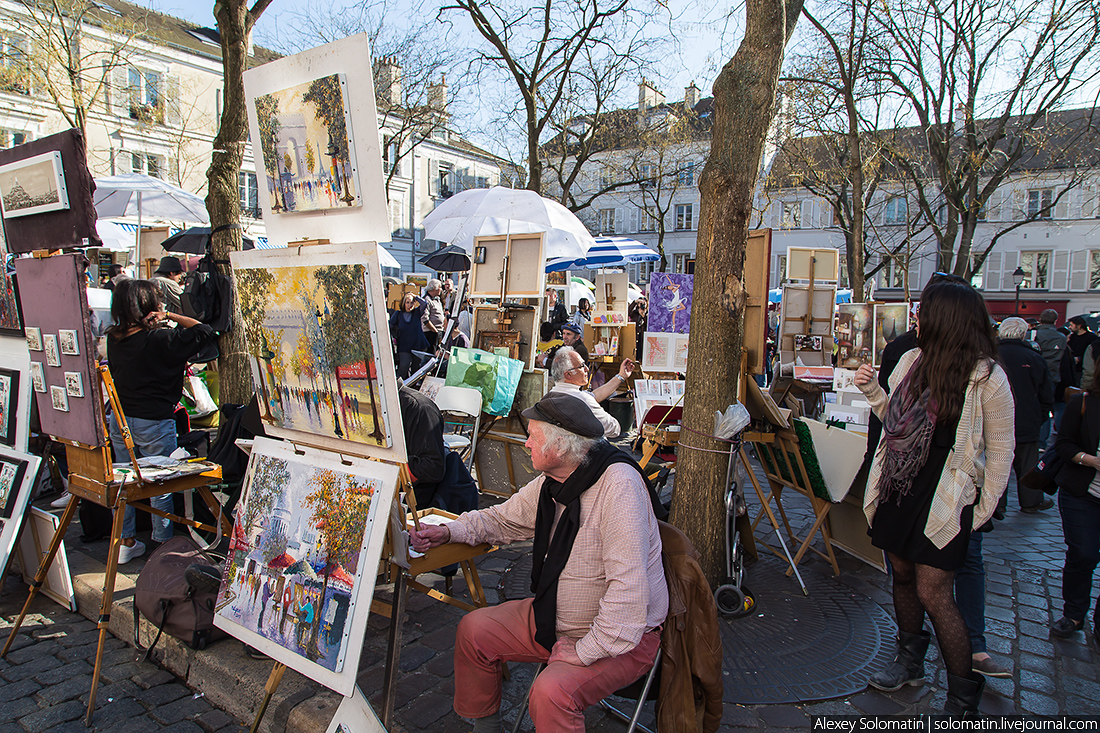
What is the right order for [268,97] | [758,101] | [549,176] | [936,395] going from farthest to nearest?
[549,176], [758,101], [936,395], [268,97]

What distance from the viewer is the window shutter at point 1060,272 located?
33.6 m

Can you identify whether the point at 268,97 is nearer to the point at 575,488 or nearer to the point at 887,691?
the point at 575,488

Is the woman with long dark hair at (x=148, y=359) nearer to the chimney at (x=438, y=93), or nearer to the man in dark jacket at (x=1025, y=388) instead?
the man in dark jacket at (x=1025, y=388)

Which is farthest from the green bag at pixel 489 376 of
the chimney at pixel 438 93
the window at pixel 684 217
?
the window at pixel 684 217

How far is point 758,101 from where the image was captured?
123 inches

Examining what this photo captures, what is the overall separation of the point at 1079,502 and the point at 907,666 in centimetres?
145

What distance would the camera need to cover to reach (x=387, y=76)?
20141 millimetres

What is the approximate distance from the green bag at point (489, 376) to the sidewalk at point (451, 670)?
1538 mm

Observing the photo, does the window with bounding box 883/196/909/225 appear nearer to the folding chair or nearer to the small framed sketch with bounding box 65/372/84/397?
the folding chair

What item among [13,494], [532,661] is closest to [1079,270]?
[532,661]

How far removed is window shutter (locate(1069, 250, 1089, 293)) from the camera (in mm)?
33094

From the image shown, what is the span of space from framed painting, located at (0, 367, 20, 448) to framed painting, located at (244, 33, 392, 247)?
2221 millimetres

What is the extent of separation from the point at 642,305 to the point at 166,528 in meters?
11.7

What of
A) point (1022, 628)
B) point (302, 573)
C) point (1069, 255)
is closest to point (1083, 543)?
point (1022, 628)
